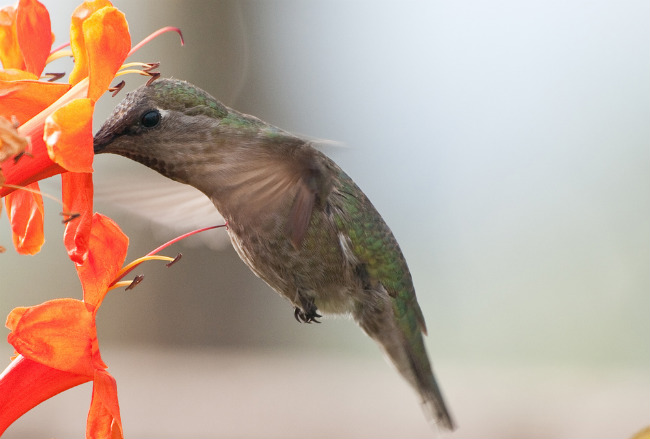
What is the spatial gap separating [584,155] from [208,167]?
11.4ft

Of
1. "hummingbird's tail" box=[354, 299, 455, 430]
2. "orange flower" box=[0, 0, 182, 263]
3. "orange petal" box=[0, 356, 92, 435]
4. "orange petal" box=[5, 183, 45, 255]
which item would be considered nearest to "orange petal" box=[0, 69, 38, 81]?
"orange flower" box=[0, 0, 182, 263]

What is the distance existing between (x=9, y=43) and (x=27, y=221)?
0.56 ft

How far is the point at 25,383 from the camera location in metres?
0.79

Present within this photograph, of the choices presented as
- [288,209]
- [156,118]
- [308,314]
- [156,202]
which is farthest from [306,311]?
[156,118]

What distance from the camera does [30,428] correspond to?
8.52 ft

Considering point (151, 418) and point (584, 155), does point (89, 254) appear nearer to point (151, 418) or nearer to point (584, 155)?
point (151, 418)

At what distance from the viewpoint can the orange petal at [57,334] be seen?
73 cm

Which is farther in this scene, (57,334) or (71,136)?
(57,334)

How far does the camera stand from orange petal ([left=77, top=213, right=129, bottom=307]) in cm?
76

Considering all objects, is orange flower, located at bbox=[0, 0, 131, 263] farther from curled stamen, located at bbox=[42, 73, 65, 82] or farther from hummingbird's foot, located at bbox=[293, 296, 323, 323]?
hummingbird's foot, located at bbox=[293, 296, 323, 323]

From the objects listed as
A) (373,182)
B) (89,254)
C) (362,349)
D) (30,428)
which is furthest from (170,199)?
(362,349)

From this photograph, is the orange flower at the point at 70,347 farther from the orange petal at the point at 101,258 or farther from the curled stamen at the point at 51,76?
the curled stamen at the point at 51,76

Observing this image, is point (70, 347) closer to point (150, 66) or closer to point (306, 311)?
point (150, 66)

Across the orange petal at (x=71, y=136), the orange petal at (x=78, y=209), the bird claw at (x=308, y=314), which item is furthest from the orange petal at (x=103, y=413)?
the bird claw at (x=308, y=314)
